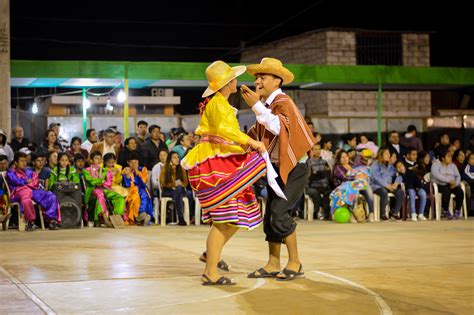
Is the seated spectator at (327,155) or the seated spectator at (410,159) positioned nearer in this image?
the seated spectator at (410,159)

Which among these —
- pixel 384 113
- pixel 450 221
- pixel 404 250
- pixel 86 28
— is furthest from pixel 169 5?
pixel 404 250

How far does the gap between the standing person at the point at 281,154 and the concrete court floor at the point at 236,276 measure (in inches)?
10.9

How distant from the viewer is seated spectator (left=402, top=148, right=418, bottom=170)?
15.3 meters

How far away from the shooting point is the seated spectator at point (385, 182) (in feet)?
47.4

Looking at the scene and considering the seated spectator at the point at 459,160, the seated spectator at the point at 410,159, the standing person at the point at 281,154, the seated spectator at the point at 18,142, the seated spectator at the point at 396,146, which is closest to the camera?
the standing person at the point at 281,154

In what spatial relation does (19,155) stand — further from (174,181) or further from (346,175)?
(346,175)

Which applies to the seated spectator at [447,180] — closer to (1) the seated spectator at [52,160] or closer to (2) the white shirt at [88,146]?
(2) the white shirt at [88,146]

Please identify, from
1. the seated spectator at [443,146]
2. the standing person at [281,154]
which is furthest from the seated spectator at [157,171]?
the standing person at [281,154]

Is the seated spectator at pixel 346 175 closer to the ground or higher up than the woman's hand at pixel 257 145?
closer to the ground

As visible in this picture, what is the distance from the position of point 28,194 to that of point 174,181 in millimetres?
2450

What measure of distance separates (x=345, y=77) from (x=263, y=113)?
35.6ft

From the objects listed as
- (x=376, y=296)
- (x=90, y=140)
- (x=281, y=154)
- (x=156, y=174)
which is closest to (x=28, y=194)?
(x=156, y=174)

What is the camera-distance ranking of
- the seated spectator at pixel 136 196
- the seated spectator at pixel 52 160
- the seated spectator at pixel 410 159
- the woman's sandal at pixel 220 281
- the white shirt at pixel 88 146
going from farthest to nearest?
the seated spectator at pixel 410 159
the white shirt at pixel 88 146
the seated spectator at pixel 136 196
the seated spectator at pixel 52 160
the woman's sandal at pixel 220 281

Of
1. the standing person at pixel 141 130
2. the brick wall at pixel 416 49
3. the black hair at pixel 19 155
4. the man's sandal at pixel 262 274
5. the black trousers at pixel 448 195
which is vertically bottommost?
the man's sandal at pixel 262 274
